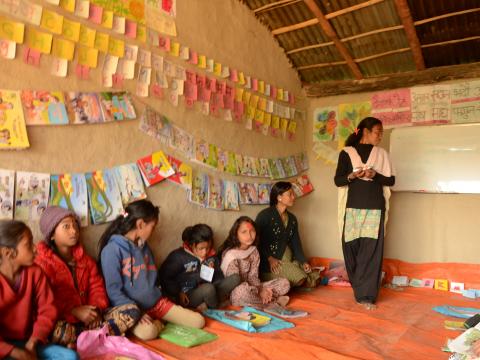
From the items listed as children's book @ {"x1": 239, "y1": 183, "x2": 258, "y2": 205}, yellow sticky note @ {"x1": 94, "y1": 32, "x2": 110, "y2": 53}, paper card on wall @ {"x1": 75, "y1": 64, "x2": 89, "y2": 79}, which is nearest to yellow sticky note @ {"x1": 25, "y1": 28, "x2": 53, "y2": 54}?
paper card on wall @ {"x1": 75, "y1": 64, "x2": 89, "y2": 79}

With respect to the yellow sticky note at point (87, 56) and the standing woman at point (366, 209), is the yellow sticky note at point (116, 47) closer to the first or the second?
the yellow sticky note at point (87, 56)

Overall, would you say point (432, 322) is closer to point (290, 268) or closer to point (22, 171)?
point (290, 268)

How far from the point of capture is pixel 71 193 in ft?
8.26

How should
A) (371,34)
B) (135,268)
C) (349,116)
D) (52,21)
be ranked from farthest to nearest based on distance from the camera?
(349,116) < (371,34) < (135,268) < (52,21)

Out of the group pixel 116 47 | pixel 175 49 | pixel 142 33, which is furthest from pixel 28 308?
pixel 175 49

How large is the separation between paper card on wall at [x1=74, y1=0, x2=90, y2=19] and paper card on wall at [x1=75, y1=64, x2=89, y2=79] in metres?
0.32

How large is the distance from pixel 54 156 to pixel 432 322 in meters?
2.74

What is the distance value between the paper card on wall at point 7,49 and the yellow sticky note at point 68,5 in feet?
1.37

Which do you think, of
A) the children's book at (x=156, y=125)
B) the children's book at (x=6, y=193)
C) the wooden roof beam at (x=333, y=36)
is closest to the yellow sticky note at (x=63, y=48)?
the children's book at (x=156, y=125)

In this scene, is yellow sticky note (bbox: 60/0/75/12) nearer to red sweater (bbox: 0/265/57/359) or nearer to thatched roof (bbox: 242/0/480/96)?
red sweater (bbox: 0/265/57/359)

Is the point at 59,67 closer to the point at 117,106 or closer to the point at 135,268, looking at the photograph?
the point at 117,106

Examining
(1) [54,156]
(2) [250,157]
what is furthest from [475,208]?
(1) [54,156]

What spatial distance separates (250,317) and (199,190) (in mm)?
1095

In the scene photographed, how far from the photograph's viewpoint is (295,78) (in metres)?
4.75
